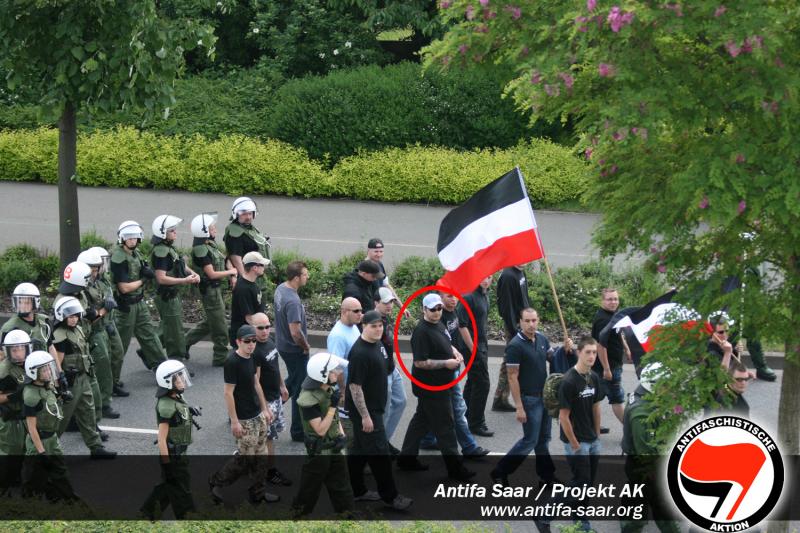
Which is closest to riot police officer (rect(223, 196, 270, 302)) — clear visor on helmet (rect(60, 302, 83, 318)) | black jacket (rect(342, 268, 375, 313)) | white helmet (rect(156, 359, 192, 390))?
black jacket (rect(342, 268, 375, 313))

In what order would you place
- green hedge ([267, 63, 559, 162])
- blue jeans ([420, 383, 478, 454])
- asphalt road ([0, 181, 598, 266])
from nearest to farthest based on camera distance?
blue jeans ([420, 383, 478, 454])
asphalt road ([0, 181, 598, 266])
green hedge ([267, 63, 559, 162])

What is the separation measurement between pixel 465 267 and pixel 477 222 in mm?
399

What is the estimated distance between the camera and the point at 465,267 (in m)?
10.3

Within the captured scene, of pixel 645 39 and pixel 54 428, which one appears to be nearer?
pixel 645 39

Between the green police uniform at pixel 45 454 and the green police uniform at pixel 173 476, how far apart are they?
851 millimetres

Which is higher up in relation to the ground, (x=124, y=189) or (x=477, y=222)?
(x=477, y=222)

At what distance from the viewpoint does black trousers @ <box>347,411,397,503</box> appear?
9.93m

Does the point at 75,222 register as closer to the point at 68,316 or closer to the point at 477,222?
the point at 68,316

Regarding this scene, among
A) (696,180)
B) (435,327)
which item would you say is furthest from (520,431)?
(696,180)

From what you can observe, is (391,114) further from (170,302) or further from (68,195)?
(170,302)

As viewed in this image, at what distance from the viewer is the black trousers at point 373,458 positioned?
9930 millimetres

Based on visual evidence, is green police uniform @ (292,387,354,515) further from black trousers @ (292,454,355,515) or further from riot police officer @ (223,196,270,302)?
riot police officer @ (223,196,270,302)

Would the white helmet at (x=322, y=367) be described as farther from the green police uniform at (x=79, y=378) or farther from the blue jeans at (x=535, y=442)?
the green police uniform at (x=79, y=378)

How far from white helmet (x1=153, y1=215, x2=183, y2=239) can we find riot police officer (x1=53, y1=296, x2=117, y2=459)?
219 centimetres
